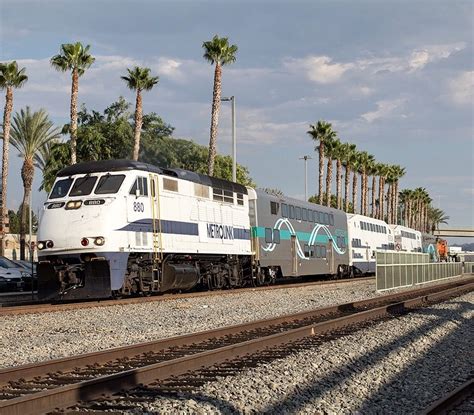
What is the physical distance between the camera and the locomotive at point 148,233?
17812 millimetres

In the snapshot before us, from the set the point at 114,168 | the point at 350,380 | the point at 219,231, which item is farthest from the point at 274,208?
the point at 350,380

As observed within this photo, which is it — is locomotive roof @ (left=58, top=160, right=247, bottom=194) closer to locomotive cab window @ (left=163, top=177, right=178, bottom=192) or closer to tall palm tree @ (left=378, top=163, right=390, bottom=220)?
locomotive cab window @ (left=163, top=177, right=178, bottom=192)

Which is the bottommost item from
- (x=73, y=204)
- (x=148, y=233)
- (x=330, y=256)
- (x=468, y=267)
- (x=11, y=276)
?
(x=11, y=276)

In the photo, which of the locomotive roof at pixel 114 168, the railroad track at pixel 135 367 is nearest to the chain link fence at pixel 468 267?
the locomotive roof at pixel 114 168

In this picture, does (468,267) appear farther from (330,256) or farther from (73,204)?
(73,204)

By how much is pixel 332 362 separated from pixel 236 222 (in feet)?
51.3

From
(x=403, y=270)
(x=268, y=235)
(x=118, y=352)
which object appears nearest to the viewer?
(x=118, y=352)

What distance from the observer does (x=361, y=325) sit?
48.3 feet

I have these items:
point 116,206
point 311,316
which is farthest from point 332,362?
point 116,206

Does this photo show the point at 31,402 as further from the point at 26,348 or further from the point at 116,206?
the point at 116,206

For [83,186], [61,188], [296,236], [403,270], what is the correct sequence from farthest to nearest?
[403,270], [296,236], [61,188], [83,186]

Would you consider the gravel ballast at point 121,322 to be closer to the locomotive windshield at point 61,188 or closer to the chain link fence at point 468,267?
the locomotive windshield at point 61,188

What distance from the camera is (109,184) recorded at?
18.7 metres

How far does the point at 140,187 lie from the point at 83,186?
5.15 feet
